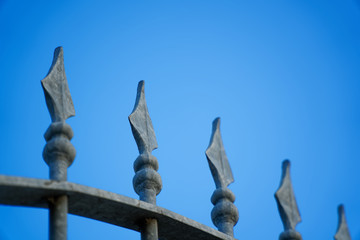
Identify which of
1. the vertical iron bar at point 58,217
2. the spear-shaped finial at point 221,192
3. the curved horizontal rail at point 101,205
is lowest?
the vertical iron bar at point 58,217

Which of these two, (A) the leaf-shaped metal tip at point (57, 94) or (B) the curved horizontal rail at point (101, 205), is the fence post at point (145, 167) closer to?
(B) the curved horizontal rail at point (101, 205)

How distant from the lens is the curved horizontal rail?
5.32 metres

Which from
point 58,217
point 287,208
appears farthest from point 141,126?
point 287,208

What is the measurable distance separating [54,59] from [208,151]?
1.88 metres

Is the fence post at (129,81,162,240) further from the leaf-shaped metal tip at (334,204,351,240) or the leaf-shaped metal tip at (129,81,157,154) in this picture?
the leaf-shaped metal tip at (334,204,351,240)

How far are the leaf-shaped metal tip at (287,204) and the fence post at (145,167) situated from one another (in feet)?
5.87

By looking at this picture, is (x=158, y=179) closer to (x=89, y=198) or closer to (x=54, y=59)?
(x=89, y=198)

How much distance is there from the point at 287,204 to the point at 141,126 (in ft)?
6.86

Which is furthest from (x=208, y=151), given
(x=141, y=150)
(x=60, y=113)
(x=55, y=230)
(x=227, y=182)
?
(x=55, y=230)

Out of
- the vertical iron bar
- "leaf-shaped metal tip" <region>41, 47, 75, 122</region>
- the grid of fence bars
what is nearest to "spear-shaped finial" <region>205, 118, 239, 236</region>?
the grid of fence bars

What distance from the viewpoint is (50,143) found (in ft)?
18.7

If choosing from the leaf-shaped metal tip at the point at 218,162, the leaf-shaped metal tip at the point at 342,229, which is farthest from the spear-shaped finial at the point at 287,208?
the leaf-shaped metal tip at the point at 342,229

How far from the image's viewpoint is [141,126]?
6590mm

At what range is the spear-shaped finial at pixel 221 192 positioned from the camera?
6.78m
